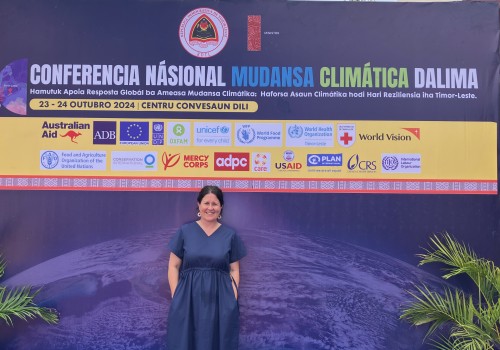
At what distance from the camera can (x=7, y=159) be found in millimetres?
3936

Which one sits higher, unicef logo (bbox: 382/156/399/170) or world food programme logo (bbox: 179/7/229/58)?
world food programme logo (bbox: 179/7/229/58)

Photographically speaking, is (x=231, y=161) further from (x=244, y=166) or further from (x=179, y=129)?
(x=179, y=129)

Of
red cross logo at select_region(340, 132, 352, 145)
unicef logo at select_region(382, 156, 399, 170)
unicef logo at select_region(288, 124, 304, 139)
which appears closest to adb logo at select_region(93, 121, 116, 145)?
unicef logo at select_region(288, 124, 304, 139)

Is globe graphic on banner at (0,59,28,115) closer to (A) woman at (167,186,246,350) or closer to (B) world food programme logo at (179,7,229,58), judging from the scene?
(B) world food programme logo at (179,7,229,58)

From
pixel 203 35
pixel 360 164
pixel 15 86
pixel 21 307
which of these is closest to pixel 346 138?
pixel 360 164

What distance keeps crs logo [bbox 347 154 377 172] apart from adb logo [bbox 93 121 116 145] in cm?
163

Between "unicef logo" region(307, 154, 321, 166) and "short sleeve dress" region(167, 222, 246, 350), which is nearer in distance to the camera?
"short sleeve dress" region(167, 222, 246, 350)

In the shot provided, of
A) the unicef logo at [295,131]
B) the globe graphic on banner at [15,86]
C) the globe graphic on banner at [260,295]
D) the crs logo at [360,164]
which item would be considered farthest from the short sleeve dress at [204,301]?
the globe graphic on banner at [15,86]

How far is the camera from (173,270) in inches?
141

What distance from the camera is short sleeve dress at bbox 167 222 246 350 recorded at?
3467mm

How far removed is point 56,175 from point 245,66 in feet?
4.94

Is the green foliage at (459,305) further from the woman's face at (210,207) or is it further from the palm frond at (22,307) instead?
the palm frond at (22,307)

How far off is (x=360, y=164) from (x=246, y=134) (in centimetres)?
81

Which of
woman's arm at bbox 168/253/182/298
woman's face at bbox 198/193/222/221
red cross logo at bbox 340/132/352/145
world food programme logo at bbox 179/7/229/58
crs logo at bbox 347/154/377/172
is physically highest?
world food programme logo at bbox 179/7/229/58
